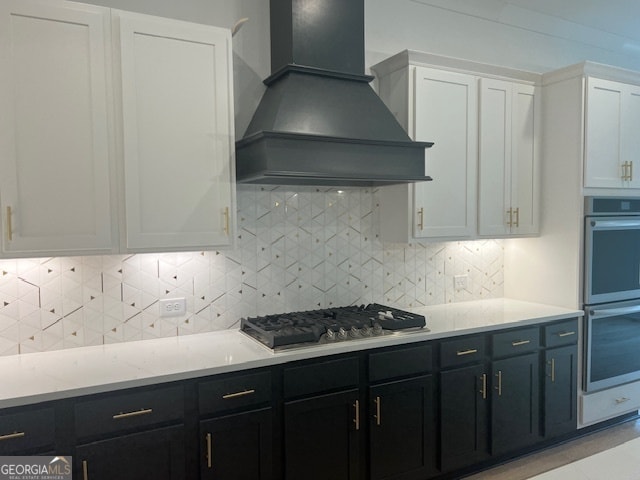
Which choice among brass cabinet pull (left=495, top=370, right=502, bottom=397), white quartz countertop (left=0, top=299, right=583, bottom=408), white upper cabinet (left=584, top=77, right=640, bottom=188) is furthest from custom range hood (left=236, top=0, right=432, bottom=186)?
white upper cabinet (left=584, top=77, right=640, bottom=188)

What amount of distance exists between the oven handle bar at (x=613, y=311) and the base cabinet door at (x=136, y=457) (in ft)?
9.23

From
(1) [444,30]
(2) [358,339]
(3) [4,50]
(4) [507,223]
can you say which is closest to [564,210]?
(4) [507,223]

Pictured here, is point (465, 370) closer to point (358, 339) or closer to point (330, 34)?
point (358, 339)

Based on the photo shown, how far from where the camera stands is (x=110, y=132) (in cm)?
212

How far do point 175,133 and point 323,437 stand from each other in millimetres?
1684

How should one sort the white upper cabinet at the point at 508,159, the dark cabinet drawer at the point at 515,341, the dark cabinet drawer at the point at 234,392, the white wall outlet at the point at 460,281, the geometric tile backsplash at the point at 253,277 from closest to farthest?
1. the dark cabinet drawer at the point at 234,392
2. the geometric tile backsplash at the point at 253,277
3. the dark cabinet drawer at the point at 515,341
4. the white upper cabinet at the point at 508,159
5. the white wall outlet at the point at 460,281

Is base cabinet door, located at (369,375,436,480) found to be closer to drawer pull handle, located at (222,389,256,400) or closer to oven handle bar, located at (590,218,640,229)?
drawer pull handle, located at (222,389,256,400)

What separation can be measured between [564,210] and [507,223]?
406 mm

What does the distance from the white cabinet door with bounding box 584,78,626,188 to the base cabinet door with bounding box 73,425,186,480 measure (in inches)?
119

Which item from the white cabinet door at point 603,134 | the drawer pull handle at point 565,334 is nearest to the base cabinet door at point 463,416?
the drawer pull handle at point 565,334

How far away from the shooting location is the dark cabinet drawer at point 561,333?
3.07 metres

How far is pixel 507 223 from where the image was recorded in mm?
3293

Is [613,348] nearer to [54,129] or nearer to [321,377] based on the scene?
[321,377]

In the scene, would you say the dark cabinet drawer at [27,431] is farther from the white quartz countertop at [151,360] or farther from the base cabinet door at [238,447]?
the base cabinet door at [238,447]
